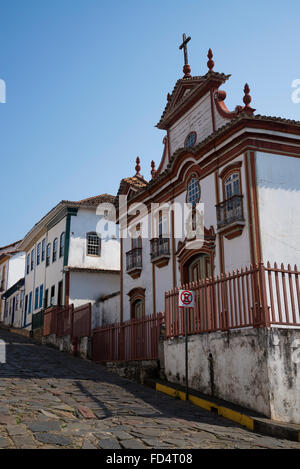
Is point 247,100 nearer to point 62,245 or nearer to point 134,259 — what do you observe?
point 134,259

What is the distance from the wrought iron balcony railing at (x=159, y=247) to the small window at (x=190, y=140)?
3.56 metres

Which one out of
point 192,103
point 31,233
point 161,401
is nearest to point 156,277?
point 192,103

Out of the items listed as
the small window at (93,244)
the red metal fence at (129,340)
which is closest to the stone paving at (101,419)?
the red metal fence at (129,340)

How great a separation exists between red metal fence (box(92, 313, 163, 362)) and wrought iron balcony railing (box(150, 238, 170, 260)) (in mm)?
3399

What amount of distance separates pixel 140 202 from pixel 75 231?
7201 mm

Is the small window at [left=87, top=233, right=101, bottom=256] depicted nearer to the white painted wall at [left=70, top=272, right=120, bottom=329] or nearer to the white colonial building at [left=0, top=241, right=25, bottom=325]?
the white painted wall at [left=70, top=272, right=120, bottom=329]

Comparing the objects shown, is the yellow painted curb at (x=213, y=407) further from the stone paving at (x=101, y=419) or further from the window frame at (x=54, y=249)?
the window frame at (x=54, y=249)

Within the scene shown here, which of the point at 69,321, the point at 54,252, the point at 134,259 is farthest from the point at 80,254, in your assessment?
the point at 134,259

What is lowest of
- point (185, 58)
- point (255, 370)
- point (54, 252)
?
point (255, 370)

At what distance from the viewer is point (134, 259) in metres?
20.8

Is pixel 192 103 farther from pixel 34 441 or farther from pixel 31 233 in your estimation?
pixel 31 233

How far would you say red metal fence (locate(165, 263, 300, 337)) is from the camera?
30.3ft

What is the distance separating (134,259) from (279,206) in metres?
7.87

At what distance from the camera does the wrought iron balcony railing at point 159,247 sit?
60.5 feet
